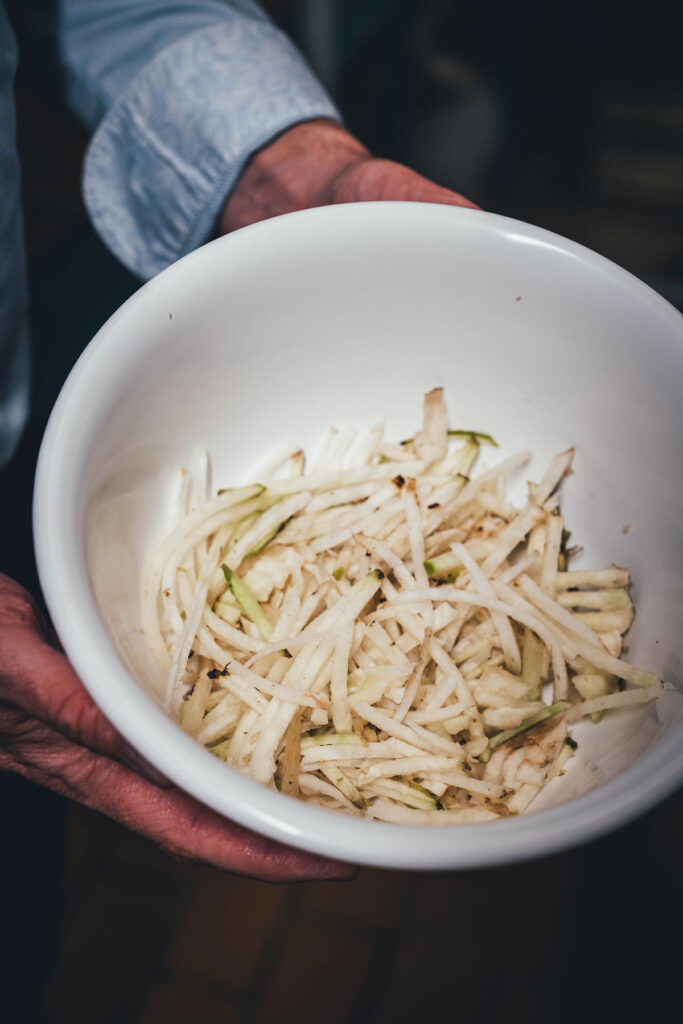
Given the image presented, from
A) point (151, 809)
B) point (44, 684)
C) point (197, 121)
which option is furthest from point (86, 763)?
point (197, 121)

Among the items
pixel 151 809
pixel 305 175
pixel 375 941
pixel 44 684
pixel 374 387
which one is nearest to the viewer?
pixel 44 684

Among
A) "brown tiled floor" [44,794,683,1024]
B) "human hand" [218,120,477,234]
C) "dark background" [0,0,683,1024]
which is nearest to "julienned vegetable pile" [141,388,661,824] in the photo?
"human hand" [218,120,477,234]

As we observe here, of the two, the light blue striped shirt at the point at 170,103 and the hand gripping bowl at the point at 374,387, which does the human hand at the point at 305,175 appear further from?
the hand gripping bowl at the point at 374,387

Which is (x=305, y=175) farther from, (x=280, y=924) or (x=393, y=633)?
(x=280, y=924)

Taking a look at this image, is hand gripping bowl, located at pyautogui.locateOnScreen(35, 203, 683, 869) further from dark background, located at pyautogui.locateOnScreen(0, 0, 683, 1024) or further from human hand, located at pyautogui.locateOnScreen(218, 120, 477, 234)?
dark background, located at pyautogui.locateOnScreen(0, 0, 683, 1024)

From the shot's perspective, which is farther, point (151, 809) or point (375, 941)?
point (375, 941)

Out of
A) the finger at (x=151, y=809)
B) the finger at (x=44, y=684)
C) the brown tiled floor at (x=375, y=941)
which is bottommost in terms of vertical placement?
the brown tiled floor at (x=375, y=941)

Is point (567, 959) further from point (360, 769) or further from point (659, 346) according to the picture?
point (659, 346)

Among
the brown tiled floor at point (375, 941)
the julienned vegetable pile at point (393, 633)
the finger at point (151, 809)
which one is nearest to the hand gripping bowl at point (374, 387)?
the julienned vegetable pile at point (393, 633)
